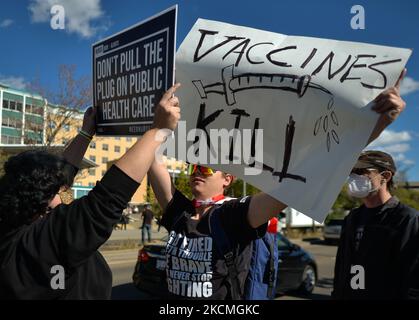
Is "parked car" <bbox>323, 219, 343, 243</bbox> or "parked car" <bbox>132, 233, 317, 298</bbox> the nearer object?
"parked car" <bbox>132, 233, 317, 298</bbox>

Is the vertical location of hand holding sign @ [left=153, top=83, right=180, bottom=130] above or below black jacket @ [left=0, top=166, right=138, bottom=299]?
above

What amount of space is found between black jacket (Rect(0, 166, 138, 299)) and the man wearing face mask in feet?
5.93

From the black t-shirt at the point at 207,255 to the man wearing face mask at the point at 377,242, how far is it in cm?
82

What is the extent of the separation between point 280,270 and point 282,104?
6301 mm

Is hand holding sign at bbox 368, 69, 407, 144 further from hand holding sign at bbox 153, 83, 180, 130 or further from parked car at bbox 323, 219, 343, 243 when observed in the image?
parked car at bbox 323, 219, 343, 243

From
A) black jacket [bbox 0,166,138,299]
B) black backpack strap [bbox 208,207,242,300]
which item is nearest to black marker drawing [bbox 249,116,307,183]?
black backpack strap [bbox 208,207,242,300]

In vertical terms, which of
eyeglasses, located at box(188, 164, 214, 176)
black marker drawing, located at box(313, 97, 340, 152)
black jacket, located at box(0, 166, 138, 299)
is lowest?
black jacket, located at box(0, 166, 138, 299)

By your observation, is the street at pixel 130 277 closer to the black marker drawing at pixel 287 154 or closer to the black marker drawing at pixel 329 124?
the black marker drawing at pixel 287 154

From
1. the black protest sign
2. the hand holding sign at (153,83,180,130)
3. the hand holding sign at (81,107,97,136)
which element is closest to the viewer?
the hand holding sign at (153,83,180,130)

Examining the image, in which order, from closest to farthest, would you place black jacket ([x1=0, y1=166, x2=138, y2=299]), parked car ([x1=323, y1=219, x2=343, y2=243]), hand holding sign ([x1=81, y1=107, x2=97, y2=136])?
1. black jacket ([x1=0, y1=166, x2=138, y2=299])
2. hand holding sign ([x1=81, y1=107, x2=97, y2=136])
3. parked car ([x1=323, y1=219, x2=343, y2=243])

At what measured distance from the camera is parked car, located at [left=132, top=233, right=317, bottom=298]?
6.80 meters

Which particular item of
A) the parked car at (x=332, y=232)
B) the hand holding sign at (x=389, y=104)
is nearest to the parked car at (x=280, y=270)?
the hand holding sign at (x=389, y=104)
